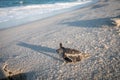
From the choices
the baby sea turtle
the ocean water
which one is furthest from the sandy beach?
the ocean water

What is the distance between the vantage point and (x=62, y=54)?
784cm

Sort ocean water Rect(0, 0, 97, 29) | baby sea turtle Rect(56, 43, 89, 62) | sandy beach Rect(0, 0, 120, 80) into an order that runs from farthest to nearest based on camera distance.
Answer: ocean water Rect(0, 0, 97, 29)
baby sea turtle Rect(56, 43, 89, 62)
sandy beach Rect(0, 0, 120, 80)

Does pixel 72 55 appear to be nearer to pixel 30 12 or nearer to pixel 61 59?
pixel 61 59

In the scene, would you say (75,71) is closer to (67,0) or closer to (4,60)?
(4,60)

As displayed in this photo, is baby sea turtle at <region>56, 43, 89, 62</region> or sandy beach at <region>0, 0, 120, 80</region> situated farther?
baby sea turtle at <region>56, 43, 89, 62</region>

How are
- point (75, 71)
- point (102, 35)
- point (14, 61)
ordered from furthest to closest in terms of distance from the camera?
point (102, 35) → point (14, 61) → point (75, 71)

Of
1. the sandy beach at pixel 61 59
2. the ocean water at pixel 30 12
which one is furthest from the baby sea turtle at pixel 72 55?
the ocean water at pixel 30 12

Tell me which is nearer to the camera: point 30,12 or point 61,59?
point 61,59

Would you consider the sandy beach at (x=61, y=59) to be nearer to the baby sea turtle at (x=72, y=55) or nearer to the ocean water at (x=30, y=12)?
the baby sea turtle at (x=72, y=55)

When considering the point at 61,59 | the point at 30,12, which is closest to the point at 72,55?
the point at 61,59

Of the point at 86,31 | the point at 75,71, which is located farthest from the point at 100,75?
the point at 86,31

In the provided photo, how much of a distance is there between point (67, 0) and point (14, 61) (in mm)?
29990

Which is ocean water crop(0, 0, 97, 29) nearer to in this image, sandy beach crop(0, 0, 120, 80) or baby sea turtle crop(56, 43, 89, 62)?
sandy beach crop(0, 0, 120, 80)

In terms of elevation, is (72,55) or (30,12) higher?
(72,55)
